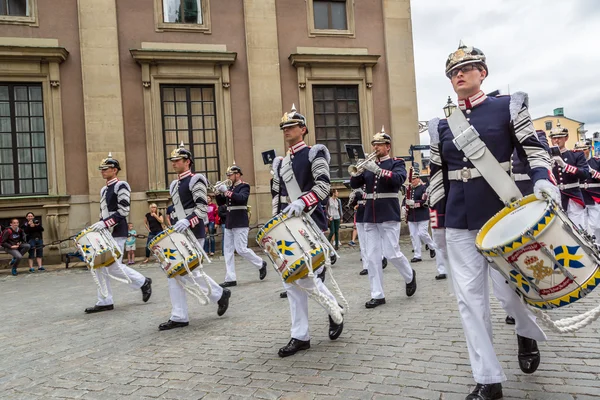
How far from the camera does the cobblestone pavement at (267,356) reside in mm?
3721

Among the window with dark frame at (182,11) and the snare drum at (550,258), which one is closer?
the snare drum at (550,258)

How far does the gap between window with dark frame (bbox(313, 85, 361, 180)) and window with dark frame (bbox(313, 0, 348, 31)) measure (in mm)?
2184

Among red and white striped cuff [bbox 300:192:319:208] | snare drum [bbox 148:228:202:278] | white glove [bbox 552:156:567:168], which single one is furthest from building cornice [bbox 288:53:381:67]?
red and white striped cuff [bbox 300:192:319:208]

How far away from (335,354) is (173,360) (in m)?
1.50

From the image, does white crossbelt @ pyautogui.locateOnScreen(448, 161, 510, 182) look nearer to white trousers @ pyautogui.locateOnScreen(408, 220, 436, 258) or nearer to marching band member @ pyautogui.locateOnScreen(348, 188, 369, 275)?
marching band member @ pyautogui.locateOnScreen(348, 188, 369, 275)

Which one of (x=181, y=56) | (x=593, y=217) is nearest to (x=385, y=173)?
(x=593, y=217)

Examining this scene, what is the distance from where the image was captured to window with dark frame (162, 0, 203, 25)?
1661 cm

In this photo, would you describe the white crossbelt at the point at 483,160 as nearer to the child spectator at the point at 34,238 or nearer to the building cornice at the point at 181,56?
the child spectator at the point at 34,238

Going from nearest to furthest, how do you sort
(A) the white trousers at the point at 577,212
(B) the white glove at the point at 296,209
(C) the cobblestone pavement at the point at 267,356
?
1. (C) the cobblestone pavement at the point at 267,356
2. (B) the white glove at the point at 296,209
3. (A) the white trousers at the point at 577,212

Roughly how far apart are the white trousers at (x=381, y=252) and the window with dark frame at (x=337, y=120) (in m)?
10.6

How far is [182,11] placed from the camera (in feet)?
54.9

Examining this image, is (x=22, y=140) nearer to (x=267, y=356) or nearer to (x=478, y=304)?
(x=267, y=356)

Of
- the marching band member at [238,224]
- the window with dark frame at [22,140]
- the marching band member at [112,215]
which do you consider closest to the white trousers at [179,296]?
the marching band member at [112,215]

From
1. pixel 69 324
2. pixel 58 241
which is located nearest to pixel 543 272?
pixel 69 324
